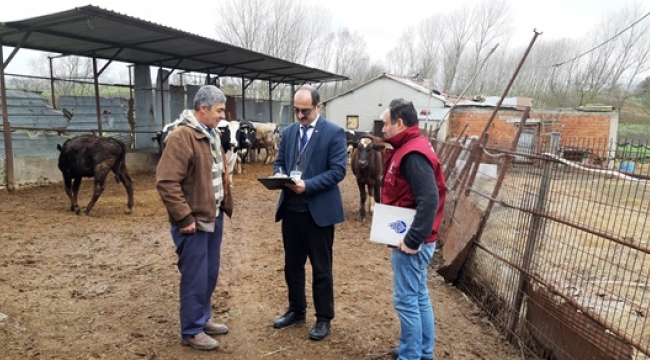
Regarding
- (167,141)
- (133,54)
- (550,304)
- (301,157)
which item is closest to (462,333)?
(550,304)

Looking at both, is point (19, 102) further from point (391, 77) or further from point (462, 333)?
point (391, 77)

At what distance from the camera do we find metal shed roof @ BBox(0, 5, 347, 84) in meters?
7.98

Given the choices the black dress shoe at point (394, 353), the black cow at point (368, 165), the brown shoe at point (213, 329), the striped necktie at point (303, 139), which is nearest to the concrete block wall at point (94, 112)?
the black cow at point (368, 165)

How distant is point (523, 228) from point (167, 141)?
9.44 ft

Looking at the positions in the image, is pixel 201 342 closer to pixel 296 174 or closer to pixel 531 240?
pixel 296 174

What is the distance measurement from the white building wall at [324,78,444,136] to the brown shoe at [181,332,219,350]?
22301 millimetres

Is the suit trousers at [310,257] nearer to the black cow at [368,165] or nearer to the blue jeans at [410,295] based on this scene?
the blue jeans at [410,295]

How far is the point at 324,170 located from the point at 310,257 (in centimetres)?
69

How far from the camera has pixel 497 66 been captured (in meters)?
44.2

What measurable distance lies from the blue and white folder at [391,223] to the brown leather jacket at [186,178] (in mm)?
1154

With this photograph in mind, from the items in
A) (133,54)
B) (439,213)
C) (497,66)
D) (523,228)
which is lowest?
(523,228)

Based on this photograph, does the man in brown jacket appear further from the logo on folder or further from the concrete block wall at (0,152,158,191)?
the concrete block wall at (0,152,158,191)

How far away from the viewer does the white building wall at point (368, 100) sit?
24.7 m

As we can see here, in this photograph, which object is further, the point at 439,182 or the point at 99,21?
the point at 99,21
